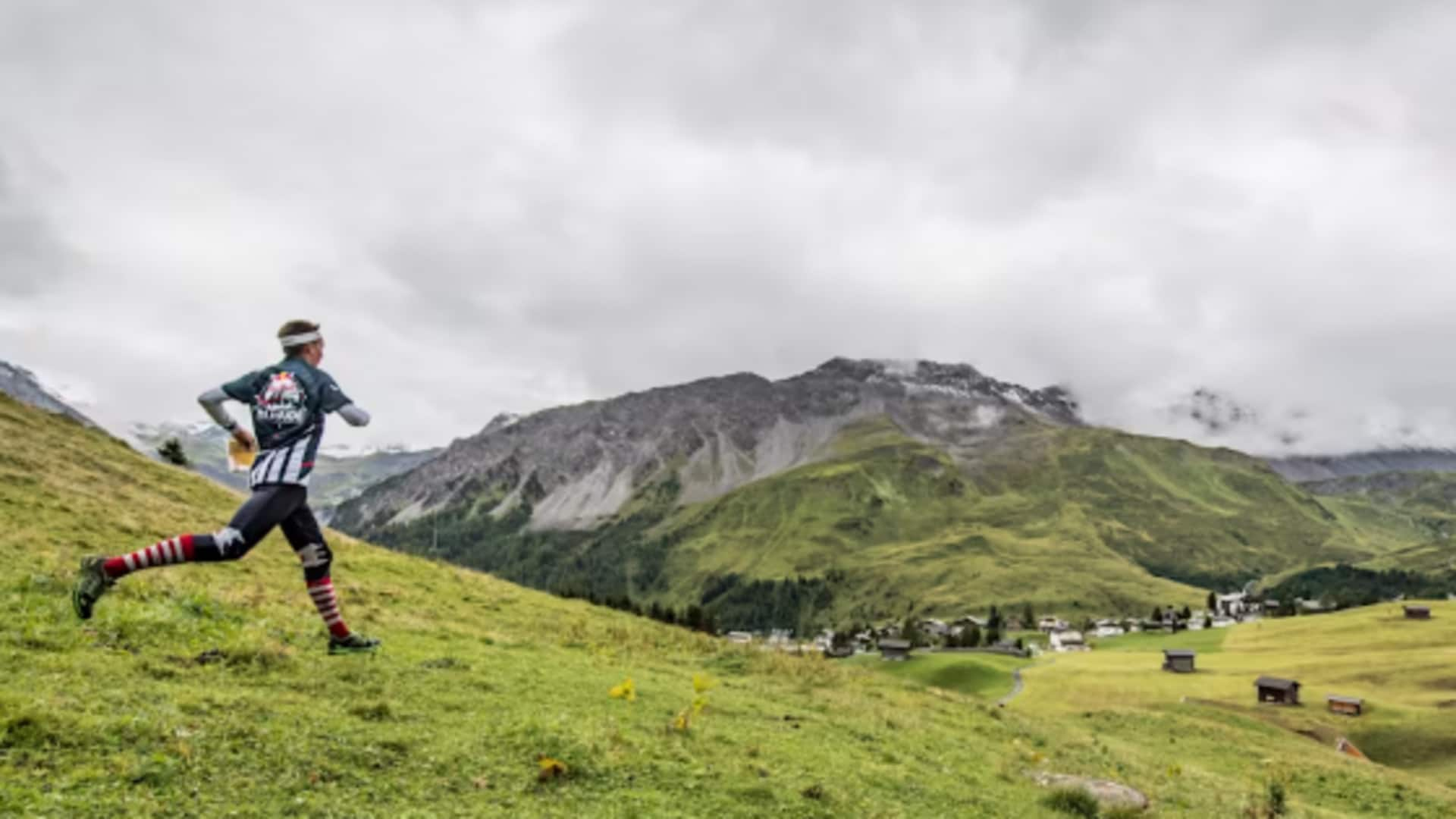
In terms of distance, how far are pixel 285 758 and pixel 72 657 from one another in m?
4.22

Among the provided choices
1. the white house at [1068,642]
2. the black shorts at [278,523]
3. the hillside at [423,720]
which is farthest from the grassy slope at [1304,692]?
the black shorts at [278,523]

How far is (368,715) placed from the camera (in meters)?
10.2

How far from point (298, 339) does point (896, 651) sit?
144 m

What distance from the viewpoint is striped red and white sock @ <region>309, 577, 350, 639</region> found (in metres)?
12.8

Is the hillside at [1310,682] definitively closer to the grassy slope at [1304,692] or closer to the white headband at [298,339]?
the grassy slope at [1304,692]

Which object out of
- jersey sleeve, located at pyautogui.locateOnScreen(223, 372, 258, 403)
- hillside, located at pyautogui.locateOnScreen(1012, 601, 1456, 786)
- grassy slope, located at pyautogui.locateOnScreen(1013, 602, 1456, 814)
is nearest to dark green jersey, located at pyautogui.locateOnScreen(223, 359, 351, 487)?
jersey sleeve, located at pyautogui.locateOnScreen(223, 372, 258, 403)

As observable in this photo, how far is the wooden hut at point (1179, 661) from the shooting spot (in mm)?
116500

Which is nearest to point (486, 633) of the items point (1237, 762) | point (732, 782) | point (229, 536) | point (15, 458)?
point (229, 536)

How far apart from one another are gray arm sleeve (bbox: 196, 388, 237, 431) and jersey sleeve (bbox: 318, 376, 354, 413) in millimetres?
1404

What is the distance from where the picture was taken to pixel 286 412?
11797 mm

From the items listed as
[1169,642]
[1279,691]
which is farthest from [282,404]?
[1169,642]

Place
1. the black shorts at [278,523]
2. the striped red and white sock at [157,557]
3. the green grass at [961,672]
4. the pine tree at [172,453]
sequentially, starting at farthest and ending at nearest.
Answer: the green grass at [961,672] → the pine tree at [172,453] → the black shorts at [278,523] → the striped red and white sock at [157,557]

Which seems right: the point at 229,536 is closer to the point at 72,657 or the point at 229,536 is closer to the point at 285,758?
the point at 72,657

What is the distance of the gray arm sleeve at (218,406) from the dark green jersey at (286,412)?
0.41ft
